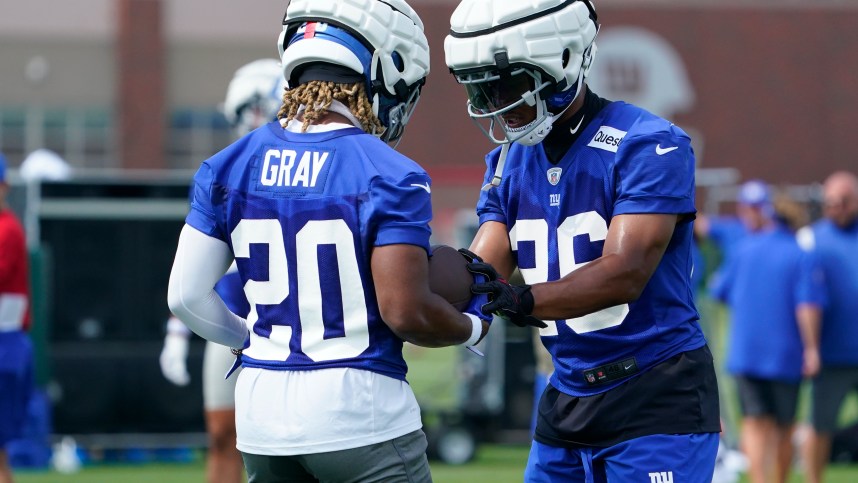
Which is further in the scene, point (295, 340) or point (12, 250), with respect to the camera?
point (12, 250)

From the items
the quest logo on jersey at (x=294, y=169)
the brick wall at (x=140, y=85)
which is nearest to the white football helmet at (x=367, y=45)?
the quest logo on jersey at (x=294, y=169)

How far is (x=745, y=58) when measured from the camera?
34.7 metres

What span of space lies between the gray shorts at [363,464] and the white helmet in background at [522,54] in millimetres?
911

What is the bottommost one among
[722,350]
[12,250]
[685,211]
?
[722,350]

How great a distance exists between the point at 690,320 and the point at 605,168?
49cm

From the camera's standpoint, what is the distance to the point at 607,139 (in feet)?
11.9

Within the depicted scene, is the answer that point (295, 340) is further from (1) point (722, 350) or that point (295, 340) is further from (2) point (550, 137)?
(1) point (722, 350)

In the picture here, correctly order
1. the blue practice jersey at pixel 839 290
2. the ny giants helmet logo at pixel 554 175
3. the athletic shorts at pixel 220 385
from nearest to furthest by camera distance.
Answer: the ny giants helmet logo at pixel 554 175 < the athletic shorts at pixel 220 385 < the blue practice jersey at pixel 839 290

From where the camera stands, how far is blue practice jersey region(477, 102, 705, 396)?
3.53 metres

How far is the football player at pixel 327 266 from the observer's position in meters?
3.14

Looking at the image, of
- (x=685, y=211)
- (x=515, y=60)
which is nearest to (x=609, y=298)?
(x=685, y=211)

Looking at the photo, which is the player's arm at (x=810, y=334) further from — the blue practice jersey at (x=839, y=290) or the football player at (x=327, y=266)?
the football player at (x=327, y=266)

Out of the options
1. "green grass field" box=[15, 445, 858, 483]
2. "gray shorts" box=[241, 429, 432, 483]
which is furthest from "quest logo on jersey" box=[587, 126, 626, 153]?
"green grass field" box=[15, 445, 858, 483]

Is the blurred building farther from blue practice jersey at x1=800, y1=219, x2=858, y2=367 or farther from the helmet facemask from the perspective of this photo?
the helmet facemask
